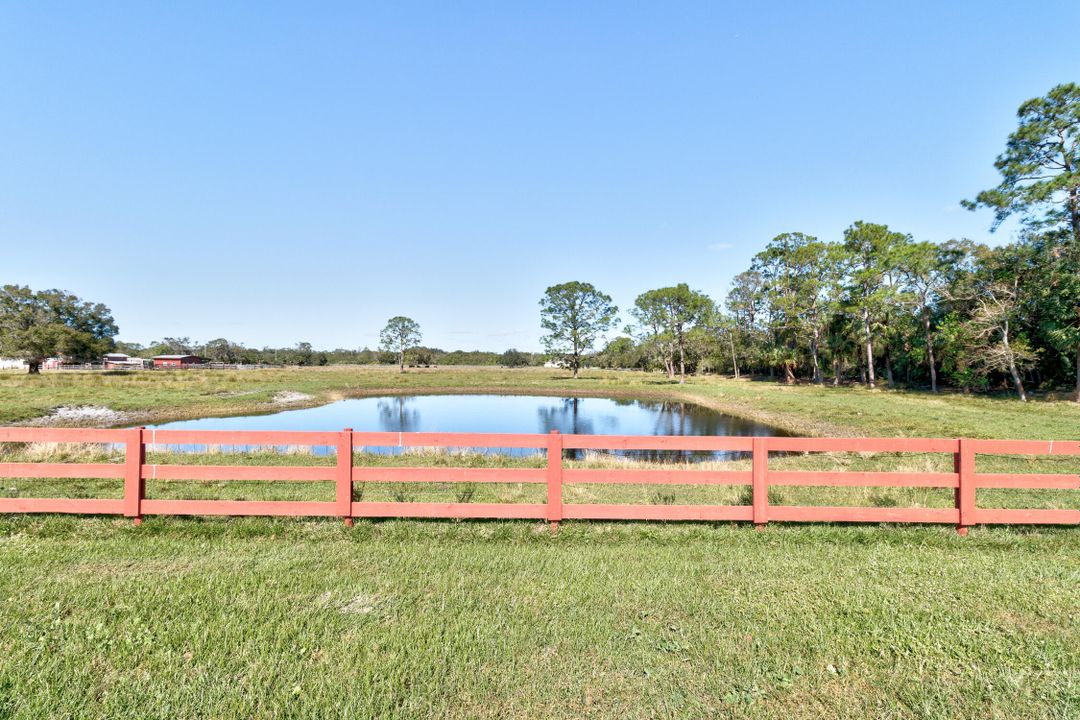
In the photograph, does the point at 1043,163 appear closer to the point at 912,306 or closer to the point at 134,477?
the point at 912,306

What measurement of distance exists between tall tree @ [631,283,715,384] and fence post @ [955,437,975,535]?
5794cm

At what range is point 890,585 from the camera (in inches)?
190

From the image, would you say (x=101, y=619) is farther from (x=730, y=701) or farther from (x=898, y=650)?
(x=898, y=650)

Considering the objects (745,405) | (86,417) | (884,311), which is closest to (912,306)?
(884,311)

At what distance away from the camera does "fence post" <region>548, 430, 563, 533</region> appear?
20.7 feet

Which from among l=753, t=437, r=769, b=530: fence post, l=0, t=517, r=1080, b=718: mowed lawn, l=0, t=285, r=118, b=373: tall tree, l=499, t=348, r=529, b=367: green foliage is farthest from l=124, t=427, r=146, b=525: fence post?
l=499, t=348, r=529, b=367: green foliage

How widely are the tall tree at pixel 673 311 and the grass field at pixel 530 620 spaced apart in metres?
59.9

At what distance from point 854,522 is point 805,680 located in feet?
14.8

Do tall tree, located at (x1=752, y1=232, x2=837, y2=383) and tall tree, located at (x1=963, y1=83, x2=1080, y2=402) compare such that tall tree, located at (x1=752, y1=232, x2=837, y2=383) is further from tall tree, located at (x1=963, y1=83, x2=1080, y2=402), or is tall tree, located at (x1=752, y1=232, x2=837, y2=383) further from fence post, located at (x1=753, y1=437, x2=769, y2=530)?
fence post, located at (x1=753, y1=437, x2=769, y2=530)

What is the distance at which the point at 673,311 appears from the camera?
65500 millimetres

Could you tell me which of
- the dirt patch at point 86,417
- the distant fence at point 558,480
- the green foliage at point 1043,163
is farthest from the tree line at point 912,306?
the dirt patch at point 86,417

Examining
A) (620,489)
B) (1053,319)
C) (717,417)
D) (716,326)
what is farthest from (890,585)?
(716,326)

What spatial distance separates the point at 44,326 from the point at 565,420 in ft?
200

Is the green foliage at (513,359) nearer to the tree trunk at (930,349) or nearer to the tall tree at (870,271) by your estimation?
the tall tree at (870,271)
